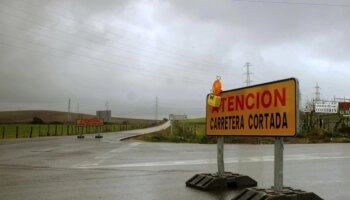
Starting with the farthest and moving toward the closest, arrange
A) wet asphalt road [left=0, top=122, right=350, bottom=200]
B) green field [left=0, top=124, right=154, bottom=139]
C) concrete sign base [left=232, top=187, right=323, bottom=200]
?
green field [left=0, top=124, right=154, bottom=139]
wet asphalt road [left=0, top=122, right=350, bottom=200]
concrete sign base [left=232, top=187, right=323, bottom=200]

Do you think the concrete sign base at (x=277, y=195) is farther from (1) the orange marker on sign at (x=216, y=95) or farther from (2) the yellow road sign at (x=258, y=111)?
(1) the orange marker on sign at (x=216, y=95)

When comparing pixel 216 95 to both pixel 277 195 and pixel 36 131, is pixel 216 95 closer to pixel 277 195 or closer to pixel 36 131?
pixel 277 195

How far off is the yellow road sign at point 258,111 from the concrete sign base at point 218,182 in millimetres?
840

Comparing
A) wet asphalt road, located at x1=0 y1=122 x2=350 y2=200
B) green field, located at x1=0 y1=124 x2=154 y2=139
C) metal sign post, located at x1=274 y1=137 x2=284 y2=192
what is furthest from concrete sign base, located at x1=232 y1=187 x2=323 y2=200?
green field, located at x1=0 y1=124 x2=154 y2=139

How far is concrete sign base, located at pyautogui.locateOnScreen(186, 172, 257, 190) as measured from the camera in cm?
811

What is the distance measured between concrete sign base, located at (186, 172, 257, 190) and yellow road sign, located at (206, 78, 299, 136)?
2.76ft

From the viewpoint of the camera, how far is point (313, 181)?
9250mm

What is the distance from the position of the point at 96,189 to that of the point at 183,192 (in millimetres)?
1585

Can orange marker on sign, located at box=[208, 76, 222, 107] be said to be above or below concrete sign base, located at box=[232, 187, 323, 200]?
above

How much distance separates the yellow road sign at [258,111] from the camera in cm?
625

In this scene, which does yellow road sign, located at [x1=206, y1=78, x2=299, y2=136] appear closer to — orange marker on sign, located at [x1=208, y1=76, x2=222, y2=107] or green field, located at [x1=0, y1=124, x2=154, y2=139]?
orange marker on sign, located at [x1=208, y1=76, x2=222, y2=107]

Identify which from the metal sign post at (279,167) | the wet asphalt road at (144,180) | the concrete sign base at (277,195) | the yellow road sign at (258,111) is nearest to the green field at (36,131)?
the wet asphalt road at (144,180)

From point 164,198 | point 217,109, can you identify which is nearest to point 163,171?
point 217,109

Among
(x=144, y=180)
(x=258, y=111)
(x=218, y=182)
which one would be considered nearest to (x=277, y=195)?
(x=258, y=111)
